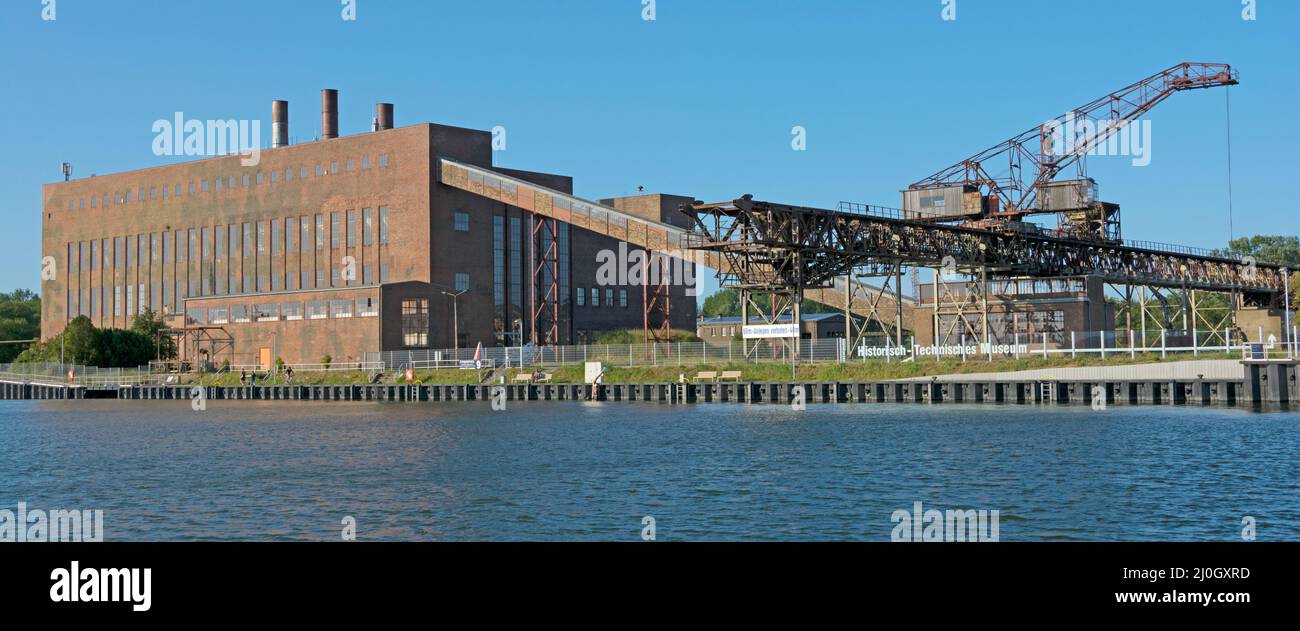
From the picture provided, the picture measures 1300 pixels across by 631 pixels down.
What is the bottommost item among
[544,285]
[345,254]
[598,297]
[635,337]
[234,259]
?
[635,337]

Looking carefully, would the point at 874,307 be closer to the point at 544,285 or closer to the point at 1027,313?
the point at 1027,313

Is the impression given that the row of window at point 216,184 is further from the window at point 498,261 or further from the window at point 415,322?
the window at point 415,322

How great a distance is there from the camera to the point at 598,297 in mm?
117000

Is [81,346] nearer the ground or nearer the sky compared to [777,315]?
nearer the ground

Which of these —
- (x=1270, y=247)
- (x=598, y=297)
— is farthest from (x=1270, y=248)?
(x=598, y=297)

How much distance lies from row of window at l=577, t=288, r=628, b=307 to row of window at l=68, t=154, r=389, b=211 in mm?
21536

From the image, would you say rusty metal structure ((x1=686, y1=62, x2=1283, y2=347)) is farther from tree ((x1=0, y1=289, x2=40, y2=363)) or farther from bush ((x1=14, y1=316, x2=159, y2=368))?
tree ((x1=0, y1=289, x2=40, y2=363))

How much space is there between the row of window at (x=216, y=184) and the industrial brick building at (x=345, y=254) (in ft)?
0.63

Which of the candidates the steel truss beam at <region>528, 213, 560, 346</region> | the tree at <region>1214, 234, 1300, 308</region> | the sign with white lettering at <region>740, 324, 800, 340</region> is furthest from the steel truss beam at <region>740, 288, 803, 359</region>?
the tree at <region>1214, 234, 1300, 308</region>

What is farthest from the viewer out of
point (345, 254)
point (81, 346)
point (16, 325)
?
point (16, 325)

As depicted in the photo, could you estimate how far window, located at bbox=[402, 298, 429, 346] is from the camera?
9900cm

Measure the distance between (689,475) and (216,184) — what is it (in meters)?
102

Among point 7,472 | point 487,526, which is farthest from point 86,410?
point 487,526
